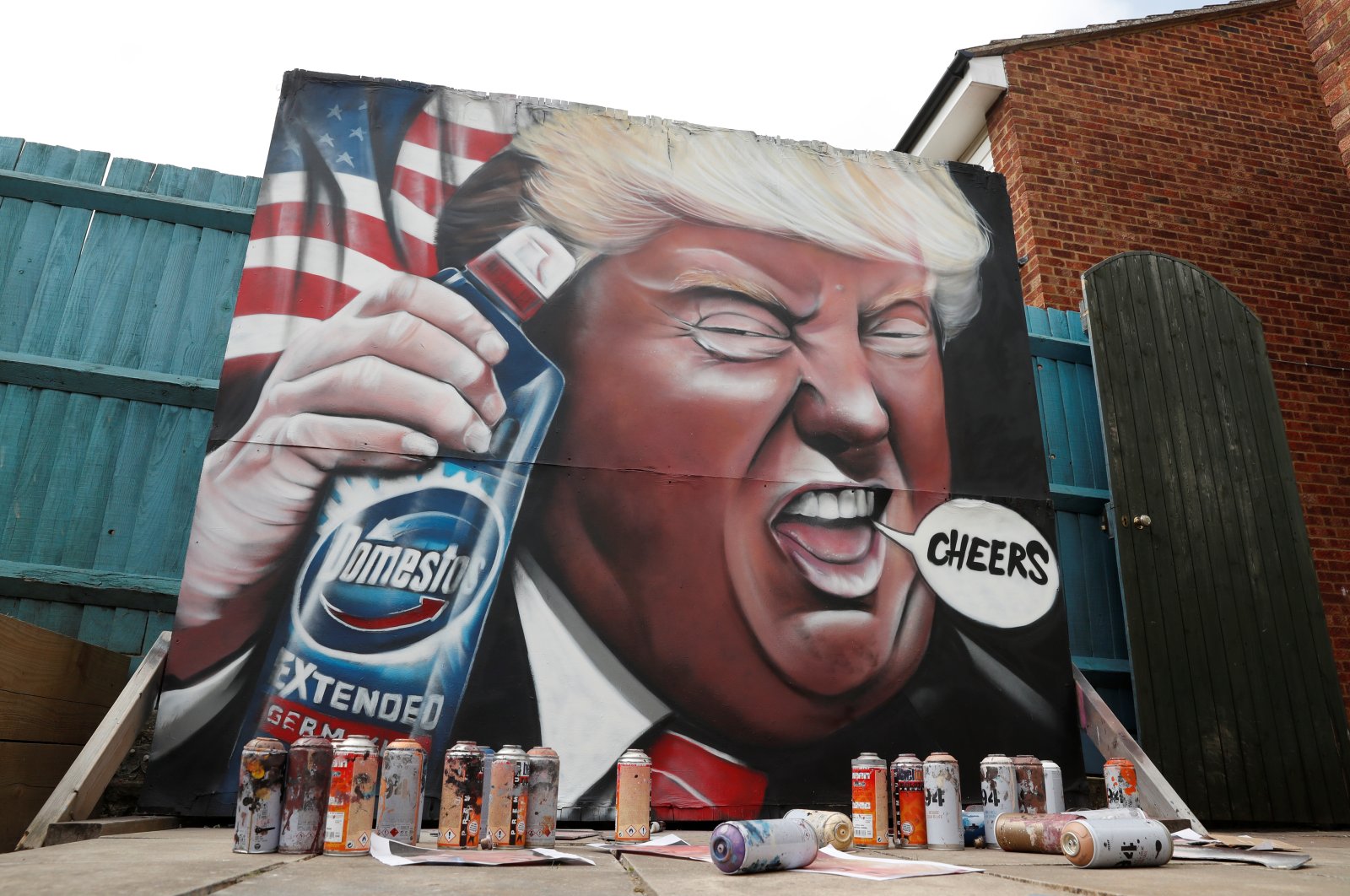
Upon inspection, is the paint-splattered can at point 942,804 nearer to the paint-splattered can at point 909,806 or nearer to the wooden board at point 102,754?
the paint-splattered can at point 909,806

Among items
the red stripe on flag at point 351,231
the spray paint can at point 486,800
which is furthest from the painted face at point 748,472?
Answer: the spray paint can at point 486,800

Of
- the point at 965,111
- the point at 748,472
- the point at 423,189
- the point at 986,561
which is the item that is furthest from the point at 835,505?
the point at 965,111

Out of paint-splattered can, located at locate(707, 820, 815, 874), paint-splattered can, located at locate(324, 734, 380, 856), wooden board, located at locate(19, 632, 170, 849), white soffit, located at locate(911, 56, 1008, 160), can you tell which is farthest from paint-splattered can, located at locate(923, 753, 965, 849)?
white soffit, located at locate(911, 56, 1008, 160)

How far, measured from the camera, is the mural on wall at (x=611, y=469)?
3.86 metres

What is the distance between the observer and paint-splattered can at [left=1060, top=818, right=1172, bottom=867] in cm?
253

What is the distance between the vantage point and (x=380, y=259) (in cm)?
442

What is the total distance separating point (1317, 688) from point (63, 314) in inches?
270

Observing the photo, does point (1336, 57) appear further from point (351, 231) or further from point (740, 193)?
point (351, 231)

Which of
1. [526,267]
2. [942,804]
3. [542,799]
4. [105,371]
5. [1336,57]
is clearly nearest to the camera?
[542,799]

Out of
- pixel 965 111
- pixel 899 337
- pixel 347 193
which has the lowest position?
pixel 899 337

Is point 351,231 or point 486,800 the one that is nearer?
point 486,800

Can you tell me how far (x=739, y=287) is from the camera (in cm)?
479

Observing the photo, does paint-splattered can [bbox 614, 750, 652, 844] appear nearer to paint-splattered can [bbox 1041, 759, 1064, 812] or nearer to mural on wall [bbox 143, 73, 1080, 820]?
mural on wall [bbox 143, 73, 1080, 820]

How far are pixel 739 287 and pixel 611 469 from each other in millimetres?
1233
